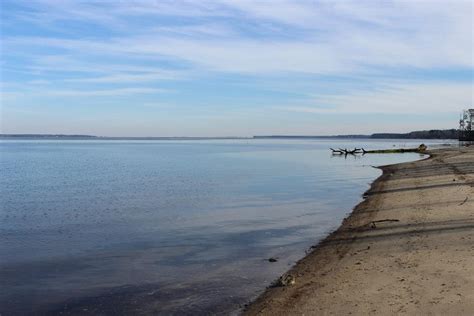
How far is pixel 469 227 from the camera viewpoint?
1402 centimetres

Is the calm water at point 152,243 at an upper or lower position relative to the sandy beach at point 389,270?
lower

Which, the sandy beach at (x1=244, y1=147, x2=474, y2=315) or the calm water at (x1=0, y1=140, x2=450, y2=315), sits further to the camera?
the calm water at (x1=0, y1=140, x2=450, y2=315)

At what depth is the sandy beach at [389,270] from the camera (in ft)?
28.2

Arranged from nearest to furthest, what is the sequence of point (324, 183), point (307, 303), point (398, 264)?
point (307, 303)
point (398, 264)
point (324, 183)

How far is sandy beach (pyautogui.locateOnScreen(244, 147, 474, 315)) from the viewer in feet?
28.2

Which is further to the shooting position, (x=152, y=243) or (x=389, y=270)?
(x=152, y=243)

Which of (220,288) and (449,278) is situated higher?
(449,278)

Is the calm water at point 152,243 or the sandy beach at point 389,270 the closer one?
the sandy beach at point 389,270

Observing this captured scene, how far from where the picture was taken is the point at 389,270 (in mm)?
10742

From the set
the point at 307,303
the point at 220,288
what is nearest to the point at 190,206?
the point at 220,288

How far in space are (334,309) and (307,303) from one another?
0.71 meters

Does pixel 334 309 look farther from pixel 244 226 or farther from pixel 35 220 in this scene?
pixel 35 220

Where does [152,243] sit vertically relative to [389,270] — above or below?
below

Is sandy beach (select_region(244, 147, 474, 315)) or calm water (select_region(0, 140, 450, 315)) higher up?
sandy beach (select_region(244, 147, 474, 315))
